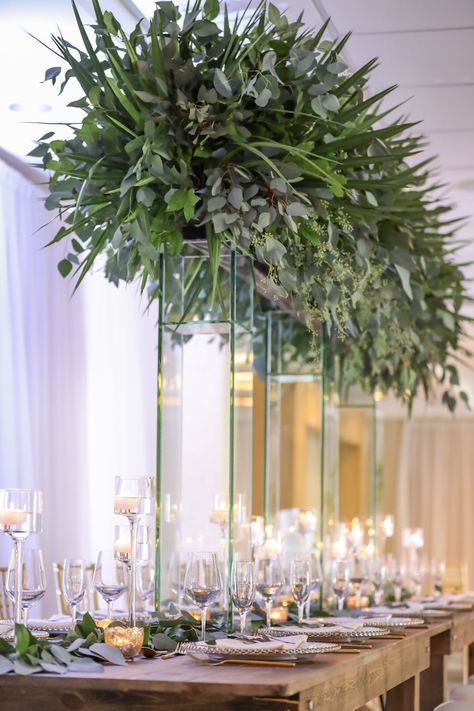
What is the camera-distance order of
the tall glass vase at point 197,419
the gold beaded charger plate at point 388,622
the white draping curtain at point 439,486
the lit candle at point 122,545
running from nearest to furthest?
the lit candle at point 122,545 → the tall glass vase at point 197,419 → the gold beaded charger plate at point 388,622 → the white draping curtain at point 439,486

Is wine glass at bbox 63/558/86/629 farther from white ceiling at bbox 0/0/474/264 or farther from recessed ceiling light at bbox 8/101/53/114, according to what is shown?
recessed ceiling light at bbox 8/101/53/114

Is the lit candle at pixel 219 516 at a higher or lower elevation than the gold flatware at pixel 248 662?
higher

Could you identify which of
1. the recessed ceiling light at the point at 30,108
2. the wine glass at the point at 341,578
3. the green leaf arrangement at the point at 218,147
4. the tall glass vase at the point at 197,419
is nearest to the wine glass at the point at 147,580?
the tall glass vase at the point at 197,419

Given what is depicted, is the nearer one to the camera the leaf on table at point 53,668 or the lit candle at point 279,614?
the leaf on table at point 53,668

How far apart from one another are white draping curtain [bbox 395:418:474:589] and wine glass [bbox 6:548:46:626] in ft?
40.3

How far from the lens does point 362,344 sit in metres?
5.25

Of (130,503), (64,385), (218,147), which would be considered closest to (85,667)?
(130,503)

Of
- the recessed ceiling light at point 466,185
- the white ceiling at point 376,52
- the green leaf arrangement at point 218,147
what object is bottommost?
the green leaf arrangement at point 218,147

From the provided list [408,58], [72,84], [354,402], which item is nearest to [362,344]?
[354,402]

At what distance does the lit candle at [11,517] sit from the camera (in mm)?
2688

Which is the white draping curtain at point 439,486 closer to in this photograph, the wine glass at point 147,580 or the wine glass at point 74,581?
the wine glass at point 147,580

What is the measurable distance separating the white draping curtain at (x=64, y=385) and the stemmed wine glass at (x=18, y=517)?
8.92ft

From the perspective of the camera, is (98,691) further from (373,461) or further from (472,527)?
(472,527)

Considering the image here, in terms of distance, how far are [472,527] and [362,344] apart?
10185 millimetres
